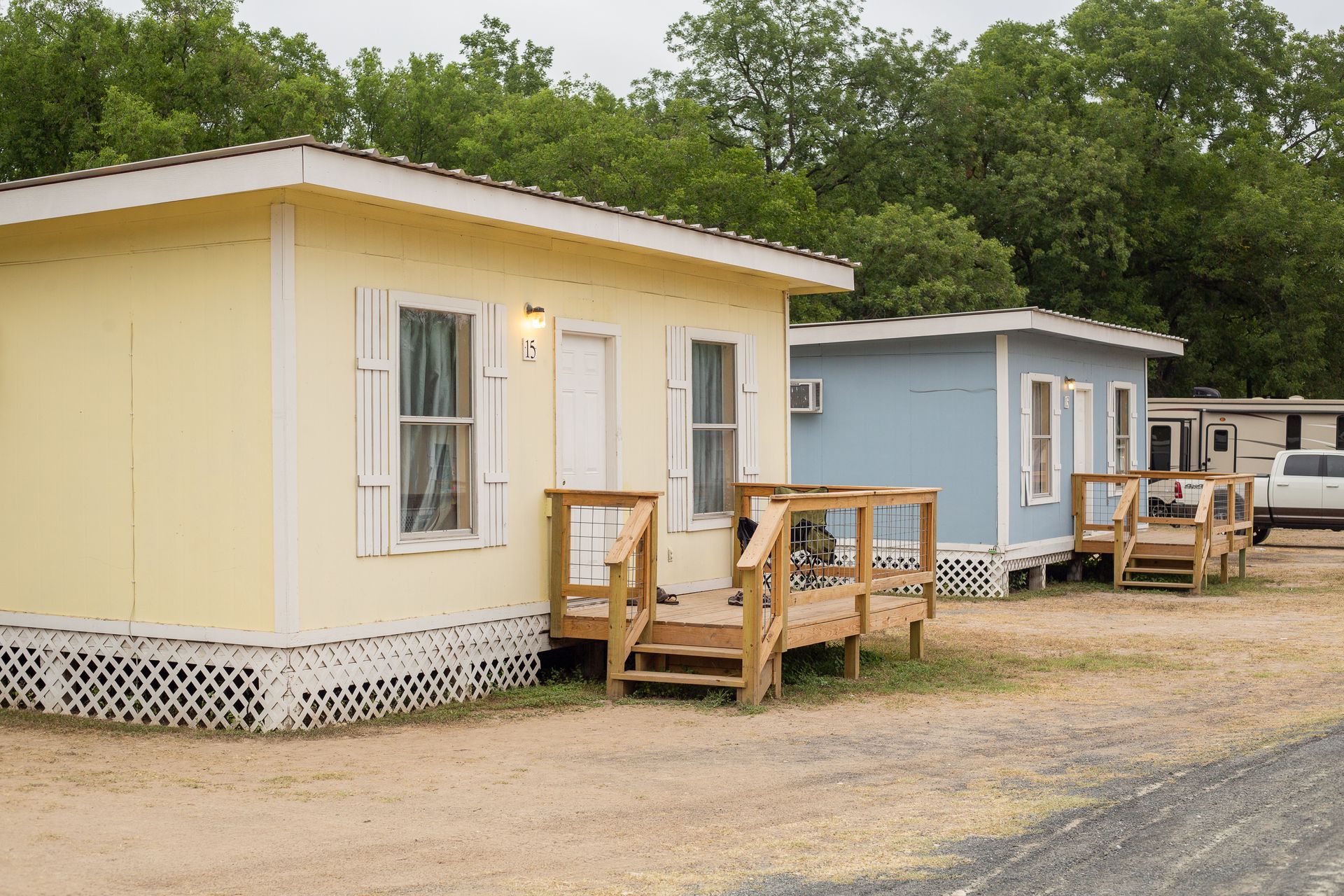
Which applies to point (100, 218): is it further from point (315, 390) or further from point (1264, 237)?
point (1264, 237)

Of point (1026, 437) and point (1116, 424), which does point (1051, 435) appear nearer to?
point (1026, 437)

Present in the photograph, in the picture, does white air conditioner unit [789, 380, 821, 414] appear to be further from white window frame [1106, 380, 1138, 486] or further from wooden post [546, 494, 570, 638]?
wooden post [546, 494, 570, 638]

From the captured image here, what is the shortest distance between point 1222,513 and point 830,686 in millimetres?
9406

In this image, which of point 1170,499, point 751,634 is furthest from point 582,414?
point 1170,499

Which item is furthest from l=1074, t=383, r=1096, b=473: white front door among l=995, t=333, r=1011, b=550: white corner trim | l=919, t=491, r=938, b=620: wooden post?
l=919, t=491, r=938, b=620: wooden post

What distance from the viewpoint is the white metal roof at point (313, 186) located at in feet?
23.6

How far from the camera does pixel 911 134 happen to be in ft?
109

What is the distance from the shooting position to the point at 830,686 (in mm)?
9234

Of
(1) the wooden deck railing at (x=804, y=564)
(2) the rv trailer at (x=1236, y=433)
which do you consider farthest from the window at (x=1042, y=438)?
(2) the rv trailer at (x=1236, y=433)

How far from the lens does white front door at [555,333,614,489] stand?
934 cm

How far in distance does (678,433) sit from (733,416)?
83 cm

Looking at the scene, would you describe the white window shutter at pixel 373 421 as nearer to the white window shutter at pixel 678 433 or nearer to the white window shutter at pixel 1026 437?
the white window shutter at pixel 678 433

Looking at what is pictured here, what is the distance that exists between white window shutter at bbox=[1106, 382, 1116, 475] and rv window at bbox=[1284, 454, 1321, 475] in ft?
16.7

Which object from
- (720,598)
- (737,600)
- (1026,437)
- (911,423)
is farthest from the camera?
(911,423)
